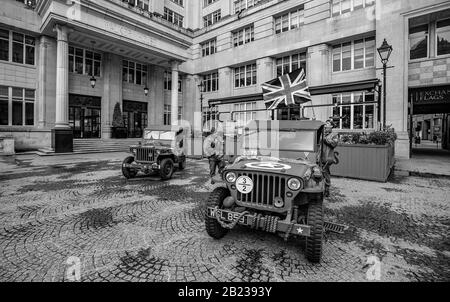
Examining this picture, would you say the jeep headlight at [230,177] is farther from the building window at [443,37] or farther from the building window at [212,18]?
the building window at [212,18]

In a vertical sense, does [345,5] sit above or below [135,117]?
above

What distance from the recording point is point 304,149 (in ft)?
15.3

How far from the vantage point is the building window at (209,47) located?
30641mm

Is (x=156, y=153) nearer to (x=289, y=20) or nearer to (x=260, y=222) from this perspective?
(x=260, y=222)

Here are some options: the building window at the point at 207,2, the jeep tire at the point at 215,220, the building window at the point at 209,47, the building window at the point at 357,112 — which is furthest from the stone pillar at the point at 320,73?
the jeep tire at the point at 215,220

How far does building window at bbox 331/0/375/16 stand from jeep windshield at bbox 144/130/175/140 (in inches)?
778

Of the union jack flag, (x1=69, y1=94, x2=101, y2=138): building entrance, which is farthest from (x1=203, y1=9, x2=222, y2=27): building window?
the union jack flag

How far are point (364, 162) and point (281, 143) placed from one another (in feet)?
21.6

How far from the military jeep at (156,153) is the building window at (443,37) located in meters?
19.6

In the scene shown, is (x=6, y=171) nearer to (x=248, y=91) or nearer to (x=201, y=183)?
(x=201, y=183)

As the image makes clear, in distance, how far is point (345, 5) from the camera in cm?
1994

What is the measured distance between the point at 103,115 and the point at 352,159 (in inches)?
908

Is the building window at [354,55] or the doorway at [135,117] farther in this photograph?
the doorway at [135,117]

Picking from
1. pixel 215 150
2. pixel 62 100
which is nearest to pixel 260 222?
pixel 215 150
